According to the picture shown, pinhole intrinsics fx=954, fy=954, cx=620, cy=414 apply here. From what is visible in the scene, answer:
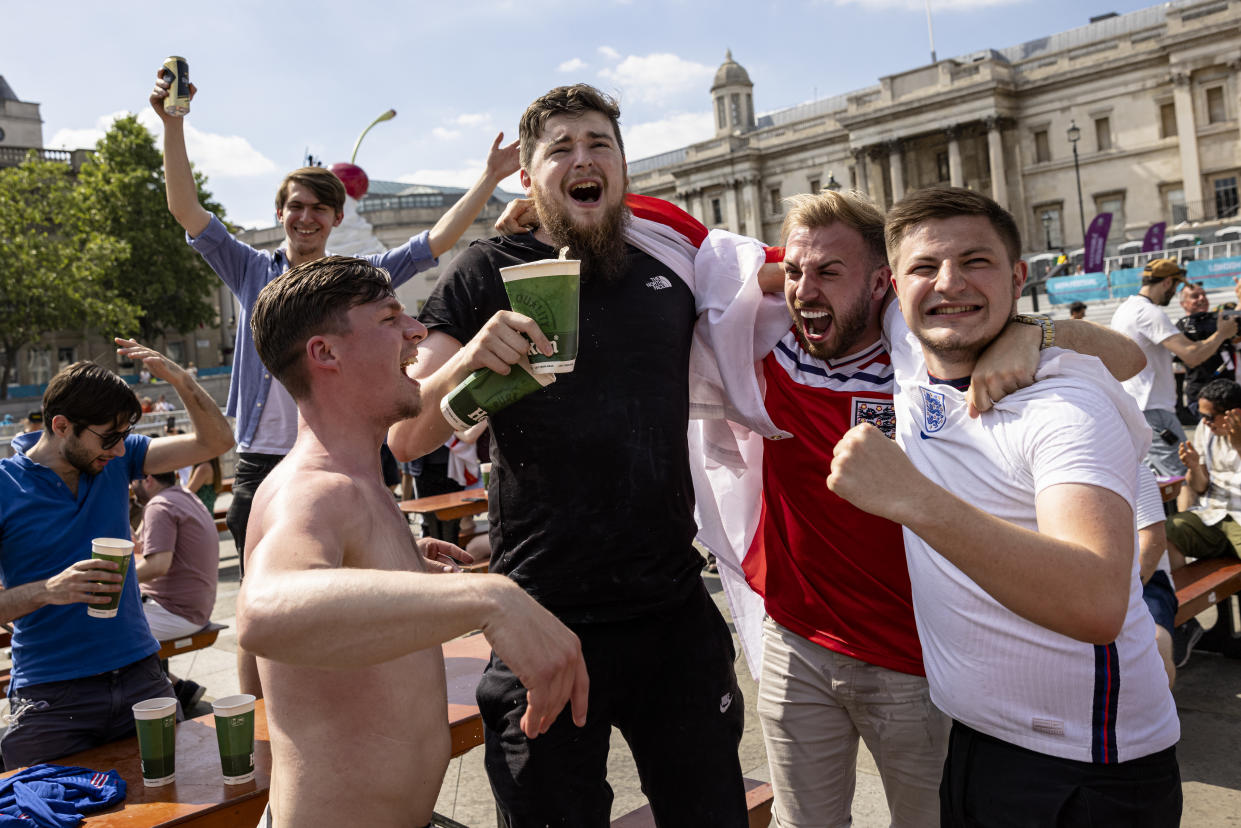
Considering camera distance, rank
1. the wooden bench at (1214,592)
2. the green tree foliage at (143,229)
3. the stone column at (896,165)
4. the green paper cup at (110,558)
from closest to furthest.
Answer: the green paper cup at (110,558), the wooden bench at (1214,592), the green tree foliage at (143,229), the stone column at (896,165)

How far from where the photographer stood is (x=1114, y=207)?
168ft

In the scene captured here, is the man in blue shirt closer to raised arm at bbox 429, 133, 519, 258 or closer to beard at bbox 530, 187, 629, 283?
raised arm at bbox 429, 133, 519, 258

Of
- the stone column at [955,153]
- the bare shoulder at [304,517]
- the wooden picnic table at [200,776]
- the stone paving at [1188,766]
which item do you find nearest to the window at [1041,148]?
the stone column at [955,153]

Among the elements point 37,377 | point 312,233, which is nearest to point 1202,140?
point 312,233

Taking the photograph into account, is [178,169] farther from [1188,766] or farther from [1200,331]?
[1200,331]

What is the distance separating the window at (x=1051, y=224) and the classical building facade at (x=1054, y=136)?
0.26 ft

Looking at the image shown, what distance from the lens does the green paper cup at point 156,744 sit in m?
2.73

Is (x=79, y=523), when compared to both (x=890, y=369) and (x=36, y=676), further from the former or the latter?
(x=890, y=369)

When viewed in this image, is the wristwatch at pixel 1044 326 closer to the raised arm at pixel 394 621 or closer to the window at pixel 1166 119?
the raised arm at pixel 394 621

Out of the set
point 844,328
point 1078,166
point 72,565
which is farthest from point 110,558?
point 1078,166

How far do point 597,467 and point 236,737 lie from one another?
53.3 inches

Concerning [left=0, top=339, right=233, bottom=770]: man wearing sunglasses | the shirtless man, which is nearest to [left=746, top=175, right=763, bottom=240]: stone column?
[left=0, top=339, right=233, bottom=770]: man wearing sunglasses

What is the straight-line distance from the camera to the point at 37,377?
176 ft

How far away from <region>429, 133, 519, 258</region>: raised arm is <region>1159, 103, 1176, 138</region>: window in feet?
181
